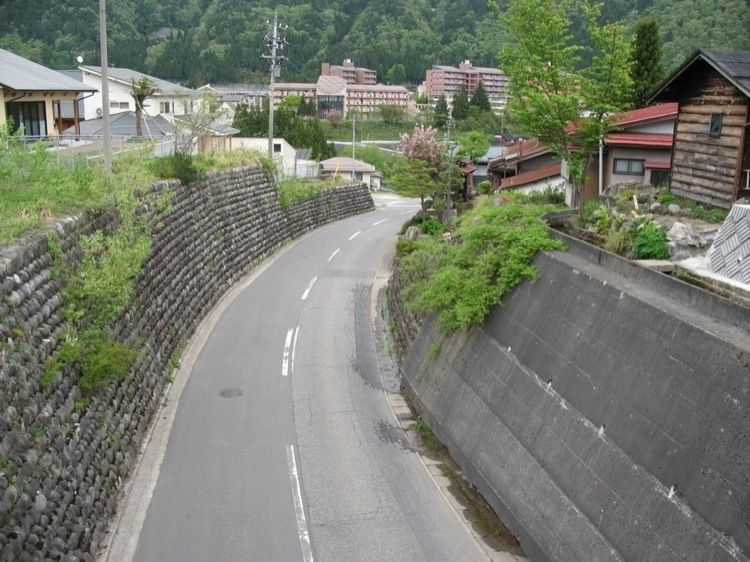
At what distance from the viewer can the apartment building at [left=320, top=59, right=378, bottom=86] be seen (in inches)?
5586

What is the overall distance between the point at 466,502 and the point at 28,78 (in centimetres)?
2717

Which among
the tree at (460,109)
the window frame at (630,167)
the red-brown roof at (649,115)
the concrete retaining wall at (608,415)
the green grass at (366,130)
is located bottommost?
the concrete retaining wall at (608,415)

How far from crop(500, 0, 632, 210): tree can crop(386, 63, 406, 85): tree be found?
448 feet

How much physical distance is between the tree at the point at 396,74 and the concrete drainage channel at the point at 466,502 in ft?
470

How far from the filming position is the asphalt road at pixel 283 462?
11.8 metres

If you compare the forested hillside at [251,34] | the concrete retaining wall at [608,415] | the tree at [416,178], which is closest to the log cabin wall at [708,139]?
the concrete retaining wall at [608,415]

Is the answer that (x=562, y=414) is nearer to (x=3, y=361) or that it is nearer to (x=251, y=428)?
(x=251, y=428)

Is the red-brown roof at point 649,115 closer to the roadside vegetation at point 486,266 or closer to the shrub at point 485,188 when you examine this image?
the roadside vegetation at point 486,266

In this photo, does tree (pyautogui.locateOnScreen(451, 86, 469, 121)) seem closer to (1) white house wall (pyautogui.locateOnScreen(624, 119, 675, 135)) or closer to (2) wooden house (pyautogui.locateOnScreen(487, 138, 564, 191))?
(2) wooden house (pyautogui.locateOnScreen(487, 138, 564, 191))

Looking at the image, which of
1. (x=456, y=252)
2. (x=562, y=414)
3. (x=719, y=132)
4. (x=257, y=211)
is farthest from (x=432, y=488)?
(x=257, y=211)

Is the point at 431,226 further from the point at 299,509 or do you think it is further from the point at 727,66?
the point at 299,509

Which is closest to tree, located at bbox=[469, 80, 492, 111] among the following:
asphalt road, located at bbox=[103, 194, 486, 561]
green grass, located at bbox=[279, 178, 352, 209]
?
green grass, located at bbox=[279, 178, 352, 209]

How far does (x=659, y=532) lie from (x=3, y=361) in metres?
9.31

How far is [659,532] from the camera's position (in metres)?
8.90
